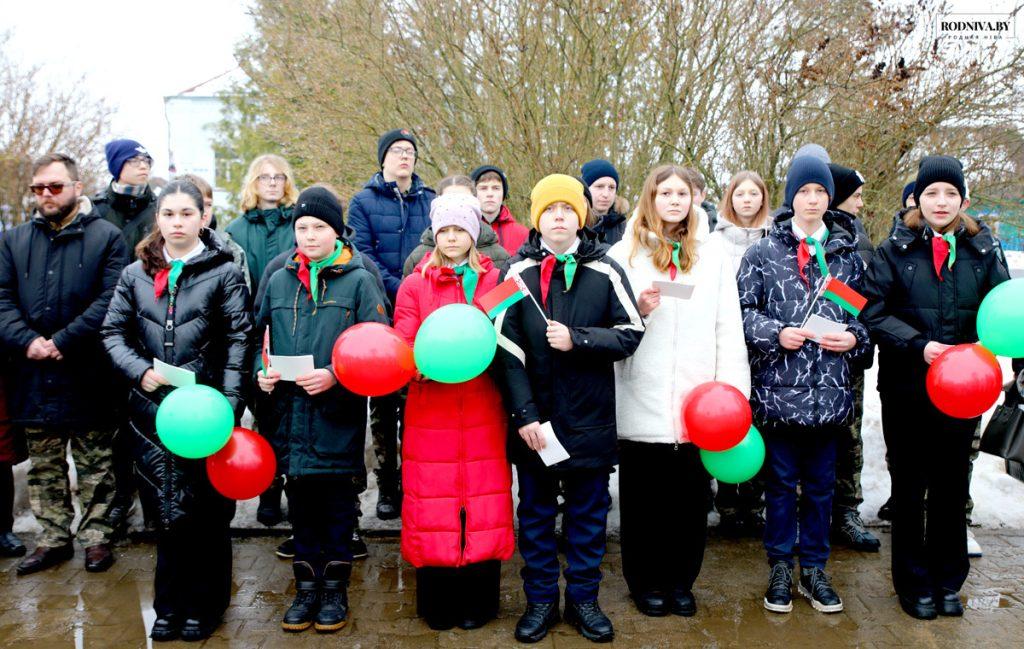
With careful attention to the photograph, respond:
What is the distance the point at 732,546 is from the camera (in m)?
4.82

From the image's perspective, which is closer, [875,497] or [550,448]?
[550,448]

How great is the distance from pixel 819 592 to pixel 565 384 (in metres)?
1.70

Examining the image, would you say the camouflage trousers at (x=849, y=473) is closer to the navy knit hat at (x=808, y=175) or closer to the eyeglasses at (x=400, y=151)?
the navy knit hat at (x=808, y=175)

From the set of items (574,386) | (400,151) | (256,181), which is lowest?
(574,386)

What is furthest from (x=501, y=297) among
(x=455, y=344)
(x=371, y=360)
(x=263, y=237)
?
(x=263, y=237)

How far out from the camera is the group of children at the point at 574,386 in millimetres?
3596

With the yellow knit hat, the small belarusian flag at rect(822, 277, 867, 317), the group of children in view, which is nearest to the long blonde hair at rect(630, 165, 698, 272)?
the group of children

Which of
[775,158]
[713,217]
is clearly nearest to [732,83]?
[775,158]

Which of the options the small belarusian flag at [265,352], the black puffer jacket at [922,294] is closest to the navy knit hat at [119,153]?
the small belarusian flag at [265,352]

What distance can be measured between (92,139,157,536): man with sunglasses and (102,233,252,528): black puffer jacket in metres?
1.33

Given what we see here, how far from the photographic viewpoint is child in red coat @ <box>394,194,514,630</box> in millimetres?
3598

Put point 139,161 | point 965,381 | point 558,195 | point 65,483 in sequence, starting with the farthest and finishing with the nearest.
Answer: point 139,161
point 65,483
point 558,195
point 965,381

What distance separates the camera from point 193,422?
3354 mm

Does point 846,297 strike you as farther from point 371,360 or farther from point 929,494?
point 371,360
